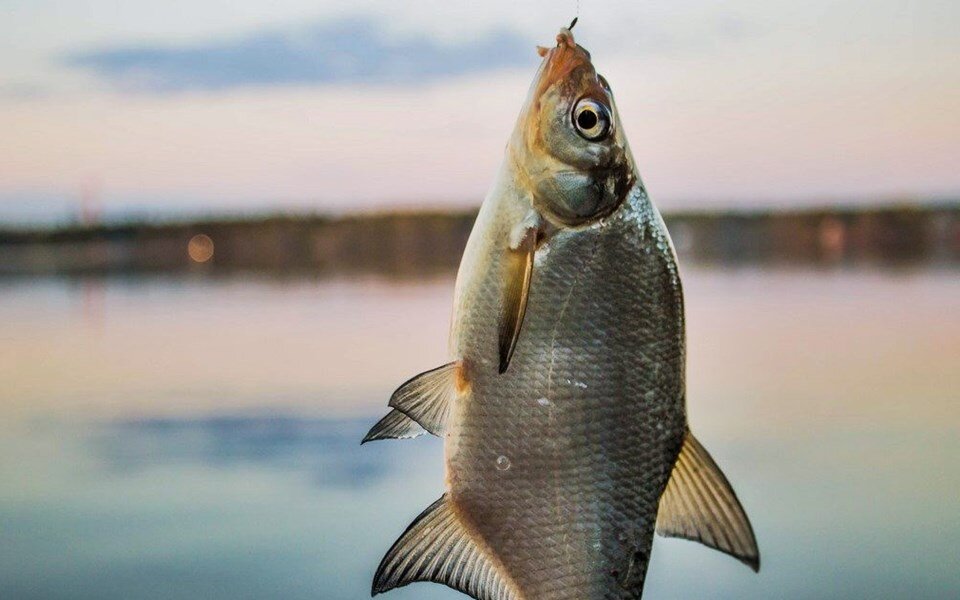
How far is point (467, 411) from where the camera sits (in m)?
2.11

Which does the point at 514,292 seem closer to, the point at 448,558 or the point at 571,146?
the point at 571,146

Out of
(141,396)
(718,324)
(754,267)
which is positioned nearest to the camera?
(141,396)

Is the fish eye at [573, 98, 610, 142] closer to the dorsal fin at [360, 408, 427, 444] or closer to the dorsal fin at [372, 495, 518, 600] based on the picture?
the dorsal fin at [360, 408, 427, 444]

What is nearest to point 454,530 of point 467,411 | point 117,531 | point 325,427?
point 467,411

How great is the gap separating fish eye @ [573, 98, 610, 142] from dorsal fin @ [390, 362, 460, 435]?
0.49 m

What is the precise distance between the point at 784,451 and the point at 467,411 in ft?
61.0

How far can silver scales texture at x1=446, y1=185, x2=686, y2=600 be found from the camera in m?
2.08

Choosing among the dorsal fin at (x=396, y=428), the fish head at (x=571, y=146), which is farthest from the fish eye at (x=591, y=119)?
the dorsal fin at (x=396, y=428)

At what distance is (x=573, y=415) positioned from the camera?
2.07m

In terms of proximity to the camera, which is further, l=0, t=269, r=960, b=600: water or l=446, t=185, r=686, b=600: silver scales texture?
l=0, t=269, r=960, b=600: water

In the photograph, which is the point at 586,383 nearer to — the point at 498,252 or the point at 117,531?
the point at 498,252

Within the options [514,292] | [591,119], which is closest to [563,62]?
[591,119]

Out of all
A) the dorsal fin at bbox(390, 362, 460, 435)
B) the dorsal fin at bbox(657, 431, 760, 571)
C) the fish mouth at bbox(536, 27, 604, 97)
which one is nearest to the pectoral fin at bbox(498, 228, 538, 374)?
the dorsal fin at bbox(390, 362, 460, 435)

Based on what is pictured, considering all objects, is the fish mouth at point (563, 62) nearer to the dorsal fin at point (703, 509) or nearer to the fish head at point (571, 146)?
the fish head at point (571, 146)
